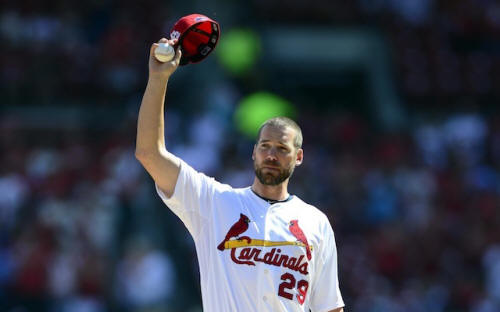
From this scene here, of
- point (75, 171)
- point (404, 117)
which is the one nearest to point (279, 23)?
point (404, 117)

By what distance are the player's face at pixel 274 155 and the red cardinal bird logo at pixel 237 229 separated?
0.79 ft

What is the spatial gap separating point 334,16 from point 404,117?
2.48 metres

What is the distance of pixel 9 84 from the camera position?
14367 mm

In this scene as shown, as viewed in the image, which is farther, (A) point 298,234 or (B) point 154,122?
(A) point 298,234

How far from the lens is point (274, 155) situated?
4.94m

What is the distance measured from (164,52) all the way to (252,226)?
1027 mm

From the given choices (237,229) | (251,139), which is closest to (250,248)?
(237,229)

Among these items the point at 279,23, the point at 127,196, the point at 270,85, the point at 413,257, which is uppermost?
the point at 279,23

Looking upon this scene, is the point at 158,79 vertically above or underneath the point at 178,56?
underneath

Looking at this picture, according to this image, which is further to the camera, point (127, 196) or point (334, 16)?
point (334, 16)

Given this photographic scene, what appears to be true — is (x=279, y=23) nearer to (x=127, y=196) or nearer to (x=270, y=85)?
(x=270, y=85)

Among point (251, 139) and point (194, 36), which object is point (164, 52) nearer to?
point (194, 36)

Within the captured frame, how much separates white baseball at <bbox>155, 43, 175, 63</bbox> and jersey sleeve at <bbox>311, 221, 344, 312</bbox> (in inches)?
51.5

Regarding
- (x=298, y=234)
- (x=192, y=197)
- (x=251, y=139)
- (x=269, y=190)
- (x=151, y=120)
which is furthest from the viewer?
(x=251, y=139)
